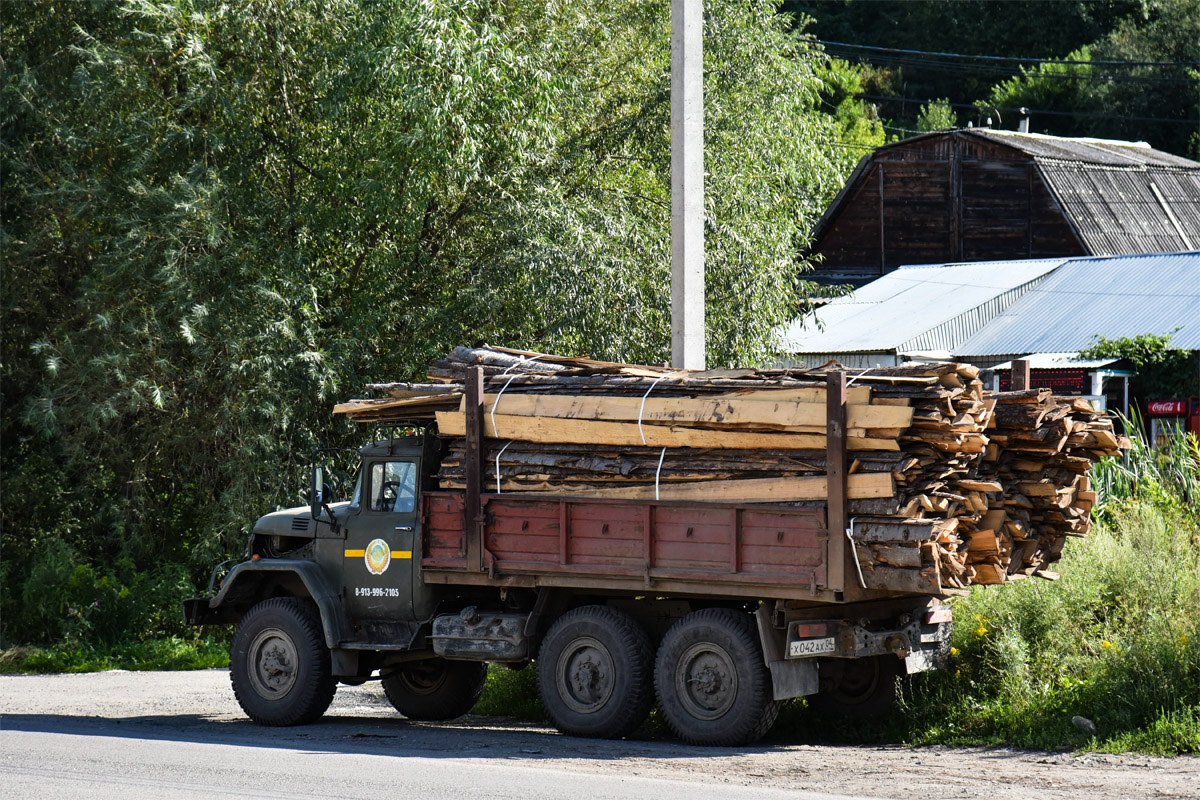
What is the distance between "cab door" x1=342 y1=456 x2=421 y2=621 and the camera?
11.9m

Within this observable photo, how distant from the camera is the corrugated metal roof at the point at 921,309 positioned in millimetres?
27578

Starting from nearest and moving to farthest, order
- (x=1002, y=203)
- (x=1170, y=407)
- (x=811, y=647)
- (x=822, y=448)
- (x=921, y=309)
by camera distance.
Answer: (x=822, y=448) < (x=811, y=647) < (x=1170, y=407) < (x=921, y=309) < (x=1002, y=203)

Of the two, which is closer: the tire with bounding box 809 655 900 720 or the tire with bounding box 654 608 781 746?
the tire with bounding box 654 608 781 746

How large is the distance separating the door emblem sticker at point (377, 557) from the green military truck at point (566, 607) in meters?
0.02

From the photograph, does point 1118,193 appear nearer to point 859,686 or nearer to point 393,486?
point 859,686

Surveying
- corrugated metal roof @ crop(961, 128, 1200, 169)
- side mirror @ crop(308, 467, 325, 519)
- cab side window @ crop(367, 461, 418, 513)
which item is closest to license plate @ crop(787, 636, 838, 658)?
cab side window @ crop(367, 461, 418, 513)

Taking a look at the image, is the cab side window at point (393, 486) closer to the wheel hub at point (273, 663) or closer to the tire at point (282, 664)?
the tire at point (282, 664)

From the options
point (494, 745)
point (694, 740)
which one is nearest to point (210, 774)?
point (494, 745)

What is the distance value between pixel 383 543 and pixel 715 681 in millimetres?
3075

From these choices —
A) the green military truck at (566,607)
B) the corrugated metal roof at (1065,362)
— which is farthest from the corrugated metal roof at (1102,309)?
the green military truck at (566,607)

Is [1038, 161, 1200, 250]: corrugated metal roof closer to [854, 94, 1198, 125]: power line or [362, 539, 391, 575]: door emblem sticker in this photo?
[854, 94, 1198, 125]: power line

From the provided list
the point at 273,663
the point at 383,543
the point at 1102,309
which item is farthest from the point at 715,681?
the point at 1102,309

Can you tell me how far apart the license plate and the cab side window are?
11.3ft

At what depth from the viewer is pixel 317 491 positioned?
12055mm
